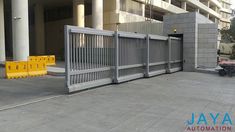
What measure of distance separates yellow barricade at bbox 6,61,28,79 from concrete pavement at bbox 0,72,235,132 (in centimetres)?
639

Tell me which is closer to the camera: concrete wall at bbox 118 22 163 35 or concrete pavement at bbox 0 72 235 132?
concrete pavement at bbox 0 72 235 132

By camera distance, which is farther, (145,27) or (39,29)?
(39,29)

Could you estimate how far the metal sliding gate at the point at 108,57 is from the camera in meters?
8.87

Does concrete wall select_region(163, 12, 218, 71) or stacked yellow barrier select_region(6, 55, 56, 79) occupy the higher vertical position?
concrete wall select_region(163, 12, 218, 71)

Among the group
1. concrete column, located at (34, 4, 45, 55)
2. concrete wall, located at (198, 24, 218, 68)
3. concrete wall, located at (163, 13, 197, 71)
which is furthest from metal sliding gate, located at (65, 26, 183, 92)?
concrete column, located at (34, 4, 45, 55)

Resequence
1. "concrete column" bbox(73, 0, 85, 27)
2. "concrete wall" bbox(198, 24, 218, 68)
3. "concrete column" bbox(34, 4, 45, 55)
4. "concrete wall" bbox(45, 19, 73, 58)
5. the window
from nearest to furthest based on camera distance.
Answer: "concrete wall" bbox(198, 24, 218, 68), "concrete column" bbox(73, 0, 85, 27), the window, "concrete column" bbox(34, 4, 45, 55), "concrete wall" bbox(45, 19, 73, 58)

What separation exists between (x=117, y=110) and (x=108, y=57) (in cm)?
444

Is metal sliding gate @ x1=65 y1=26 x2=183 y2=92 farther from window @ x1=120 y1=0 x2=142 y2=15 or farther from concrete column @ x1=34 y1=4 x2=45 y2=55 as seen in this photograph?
concrete column @ x1=34 y1=4 x2=45 y2=55

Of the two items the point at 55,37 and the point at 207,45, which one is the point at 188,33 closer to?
the point at 207,45

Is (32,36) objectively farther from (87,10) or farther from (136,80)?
(136,80)

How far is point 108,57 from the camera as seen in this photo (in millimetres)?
10820

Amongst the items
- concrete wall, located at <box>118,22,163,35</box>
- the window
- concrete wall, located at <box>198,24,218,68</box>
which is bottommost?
concrete wall, located at <box>198,24,218,68</box>

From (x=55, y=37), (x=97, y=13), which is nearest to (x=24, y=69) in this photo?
(x=97, y=13)

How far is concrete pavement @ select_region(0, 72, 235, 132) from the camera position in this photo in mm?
5312
